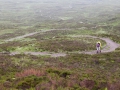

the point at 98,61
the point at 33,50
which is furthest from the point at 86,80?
the point at 33,50

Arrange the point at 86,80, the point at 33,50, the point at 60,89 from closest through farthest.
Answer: the point at 60,89 → the point at 86,80 → the point at 33,50

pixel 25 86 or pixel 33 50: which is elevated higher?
pixel 25 86

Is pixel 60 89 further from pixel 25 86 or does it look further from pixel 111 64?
pixel 111 64

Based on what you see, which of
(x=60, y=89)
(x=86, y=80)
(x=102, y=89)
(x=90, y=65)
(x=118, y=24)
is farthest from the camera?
(x=118, y=24)

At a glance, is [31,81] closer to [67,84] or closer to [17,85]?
[17,85]

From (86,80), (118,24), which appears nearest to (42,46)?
(86,80)

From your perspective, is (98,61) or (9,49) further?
(9,49)

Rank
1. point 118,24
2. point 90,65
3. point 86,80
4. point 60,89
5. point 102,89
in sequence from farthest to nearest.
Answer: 1. point 118,24
2. point 90,65
3. point 86,80
4. point 102,89
5. point 60,89

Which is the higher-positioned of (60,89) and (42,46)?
(60,89)

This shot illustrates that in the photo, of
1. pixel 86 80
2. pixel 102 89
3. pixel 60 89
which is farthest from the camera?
pixel 86 80
